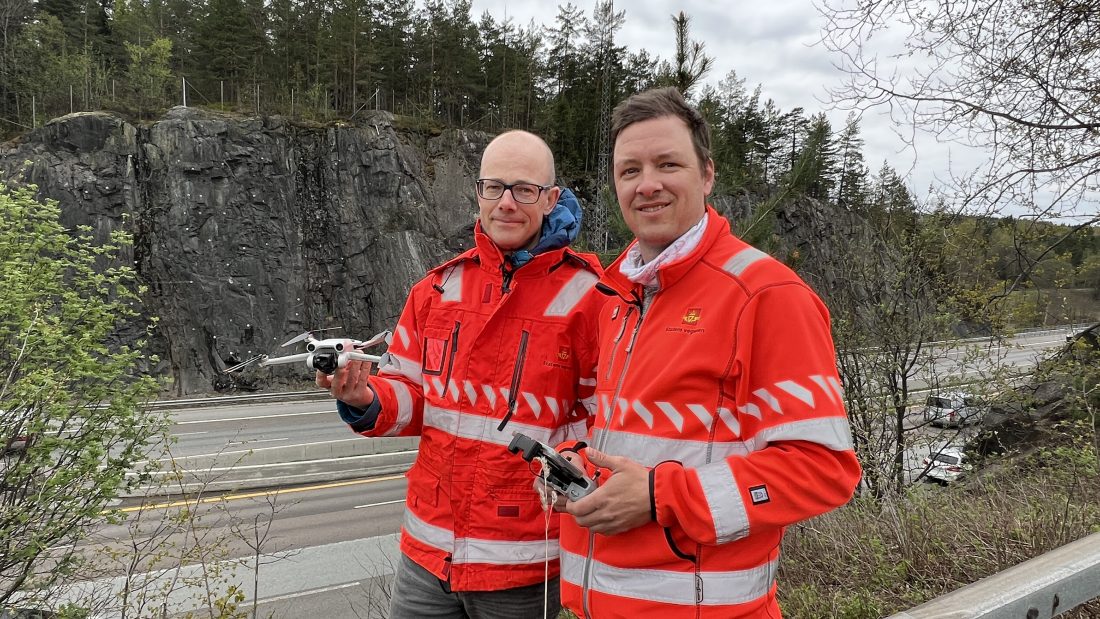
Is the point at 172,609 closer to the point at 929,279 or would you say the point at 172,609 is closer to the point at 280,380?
the point at 929,279

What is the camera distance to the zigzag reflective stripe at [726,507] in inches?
50.5

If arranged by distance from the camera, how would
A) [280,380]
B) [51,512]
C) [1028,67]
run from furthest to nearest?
[280,380]
[51,512]
[1028,67]

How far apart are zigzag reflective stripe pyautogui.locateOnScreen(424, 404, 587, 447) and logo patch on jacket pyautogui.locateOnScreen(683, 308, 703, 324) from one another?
0.74 m

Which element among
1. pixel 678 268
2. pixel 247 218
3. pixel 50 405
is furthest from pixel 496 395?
pixel 247 218

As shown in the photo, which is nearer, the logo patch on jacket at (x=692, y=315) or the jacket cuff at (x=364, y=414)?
the logo patch on jacket at (x=692, y=315)

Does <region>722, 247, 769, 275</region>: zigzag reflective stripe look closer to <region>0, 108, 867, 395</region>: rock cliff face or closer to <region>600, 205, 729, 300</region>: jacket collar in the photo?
<region>600, 205, 729, 300</region>: jacket collar

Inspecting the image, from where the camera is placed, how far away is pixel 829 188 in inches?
1715

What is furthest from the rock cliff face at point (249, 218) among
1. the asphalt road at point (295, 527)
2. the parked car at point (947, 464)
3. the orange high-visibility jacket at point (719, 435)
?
the orange high-visibility jacket at point (719, 435)

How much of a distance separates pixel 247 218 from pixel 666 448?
32.4 meters

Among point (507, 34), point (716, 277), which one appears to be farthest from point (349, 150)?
point (716, 277)

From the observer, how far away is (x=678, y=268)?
1537mm

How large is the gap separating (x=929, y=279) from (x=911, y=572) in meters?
9.56

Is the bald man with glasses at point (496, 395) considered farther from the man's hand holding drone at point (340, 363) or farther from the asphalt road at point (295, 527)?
the asphalt road at point (295, 527)

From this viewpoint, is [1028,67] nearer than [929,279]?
Yes
